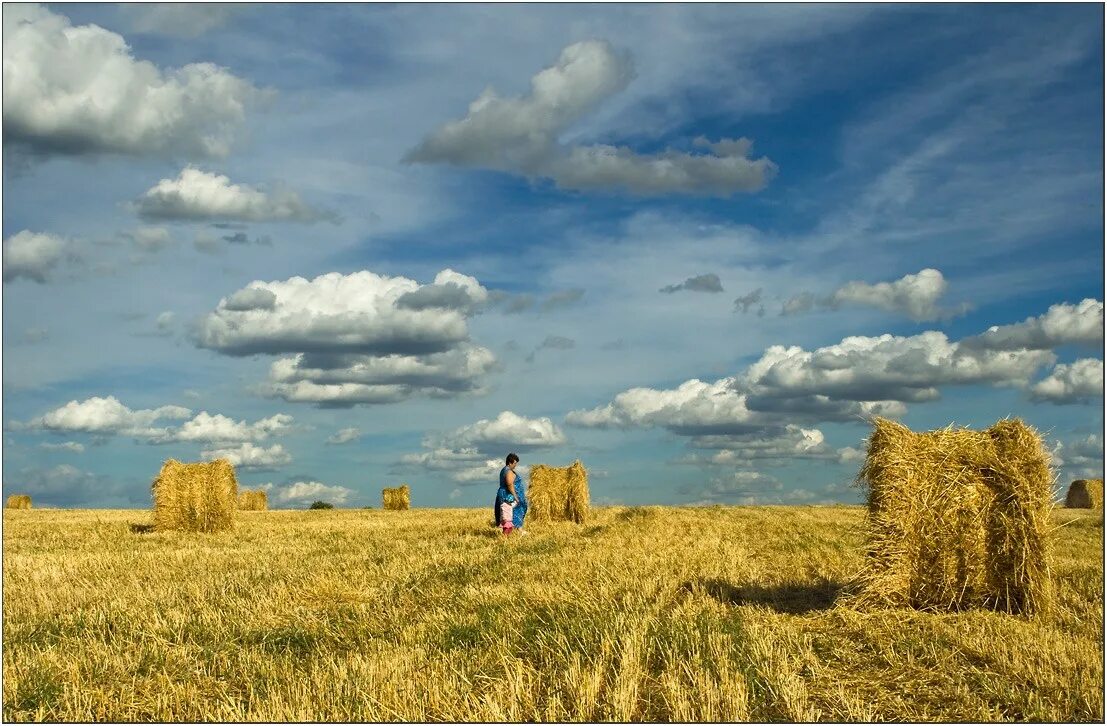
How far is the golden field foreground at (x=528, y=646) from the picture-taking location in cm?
582

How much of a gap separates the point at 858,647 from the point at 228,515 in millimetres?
20539

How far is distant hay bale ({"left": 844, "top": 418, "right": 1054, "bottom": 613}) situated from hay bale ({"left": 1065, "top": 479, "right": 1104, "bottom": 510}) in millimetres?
32524

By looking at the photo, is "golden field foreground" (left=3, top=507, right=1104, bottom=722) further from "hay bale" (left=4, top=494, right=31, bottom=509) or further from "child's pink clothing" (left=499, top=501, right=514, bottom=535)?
"hay bale" (left=4, top=494, right=31, bottom=509)

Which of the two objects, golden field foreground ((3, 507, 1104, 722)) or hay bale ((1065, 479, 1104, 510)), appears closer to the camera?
golden field foreground ((3, 507, 1104, 722))

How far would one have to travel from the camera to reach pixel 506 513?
19.7 metres

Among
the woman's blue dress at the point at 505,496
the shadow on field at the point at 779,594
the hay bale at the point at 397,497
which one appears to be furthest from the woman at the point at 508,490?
the hay bale at the point at 397,497

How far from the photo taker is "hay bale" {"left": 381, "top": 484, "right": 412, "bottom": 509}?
42.1 meters

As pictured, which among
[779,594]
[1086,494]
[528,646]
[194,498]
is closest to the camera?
[528,646]

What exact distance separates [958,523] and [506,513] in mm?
11653

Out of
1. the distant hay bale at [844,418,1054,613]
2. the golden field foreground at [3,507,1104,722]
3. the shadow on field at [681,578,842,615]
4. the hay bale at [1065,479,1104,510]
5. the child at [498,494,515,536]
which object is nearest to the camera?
the golden field foreground at [3,507,1104,722]

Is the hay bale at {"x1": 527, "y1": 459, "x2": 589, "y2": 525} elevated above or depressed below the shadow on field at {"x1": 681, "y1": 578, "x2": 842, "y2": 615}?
above

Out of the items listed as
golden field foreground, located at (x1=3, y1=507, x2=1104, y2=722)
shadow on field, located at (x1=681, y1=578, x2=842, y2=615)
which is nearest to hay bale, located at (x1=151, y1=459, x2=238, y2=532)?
golden field foreground, located at (x1=3, y1=507, x2=1104, y2=722)

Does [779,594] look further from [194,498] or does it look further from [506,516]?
[194,498]

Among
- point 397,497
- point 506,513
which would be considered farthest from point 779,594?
point 397,497
